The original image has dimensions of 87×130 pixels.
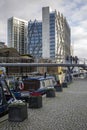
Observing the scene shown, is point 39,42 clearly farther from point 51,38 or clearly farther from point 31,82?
point 31,82

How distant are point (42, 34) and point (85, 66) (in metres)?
96.8

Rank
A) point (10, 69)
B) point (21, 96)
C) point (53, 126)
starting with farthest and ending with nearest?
point (10, 69) → point (21, 96) → point (53, 126)

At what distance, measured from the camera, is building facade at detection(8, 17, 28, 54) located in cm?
11444

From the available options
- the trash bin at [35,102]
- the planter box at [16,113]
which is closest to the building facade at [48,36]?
the trash bin at [35,102]

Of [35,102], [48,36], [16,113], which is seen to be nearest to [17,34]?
[48,36]

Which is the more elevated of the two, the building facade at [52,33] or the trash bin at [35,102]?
the building facade at [52,33]

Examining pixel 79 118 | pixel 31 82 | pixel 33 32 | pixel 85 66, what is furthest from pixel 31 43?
pixel 79 118

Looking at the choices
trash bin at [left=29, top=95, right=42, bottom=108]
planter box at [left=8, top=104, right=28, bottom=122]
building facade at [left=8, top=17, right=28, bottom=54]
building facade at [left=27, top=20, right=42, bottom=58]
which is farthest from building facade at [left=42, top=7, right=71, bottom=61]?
planter box at [left=8, top=104, right=28, bottom=122]

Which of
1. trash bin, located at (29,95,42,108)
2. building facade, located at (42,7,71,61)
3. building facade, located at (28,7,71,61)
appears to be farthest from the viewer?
building facade, located at (42,7,71,61)

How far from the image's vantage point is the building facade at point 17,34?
11444 cm

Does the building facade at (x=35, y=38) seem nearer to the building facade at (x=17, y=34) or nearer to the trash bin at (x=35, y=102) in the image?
the building facade at (x=17, y=34)

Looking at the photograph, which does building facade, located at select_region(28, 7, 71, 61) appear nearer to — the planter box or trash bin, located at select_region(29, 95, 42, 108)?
A: trash bin, located at select_region(29, 95, 42, 108)

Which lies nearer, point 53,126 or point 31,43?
point 53,126

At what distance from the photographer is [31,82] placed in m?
23.7
